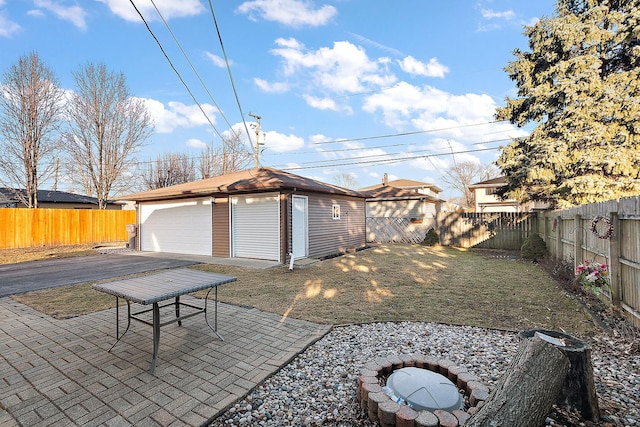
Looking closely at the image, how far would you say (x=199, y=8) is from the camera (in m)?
6.11

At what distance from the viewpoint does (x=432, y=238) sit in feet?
46.8

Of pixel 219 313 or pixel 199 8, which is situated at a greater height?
pixel 199 8

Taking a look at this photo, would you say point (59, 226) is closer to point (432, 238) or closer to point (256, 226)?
point (256, 226)

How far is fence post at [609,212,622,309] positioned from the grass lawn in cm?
48

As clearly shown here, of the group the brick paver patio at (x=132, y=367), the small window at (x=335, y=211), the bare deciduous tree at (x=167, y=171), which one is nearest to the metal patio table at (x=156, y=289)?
the brick paver patio at (x=132, y=367)

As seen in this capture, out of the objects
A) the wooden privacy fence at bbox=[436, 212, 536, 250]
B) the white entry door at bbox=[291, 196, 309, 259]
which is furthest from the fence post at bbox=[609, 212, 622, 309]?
the wooden privacy fence at bbox=[436, 212, 536, 250]

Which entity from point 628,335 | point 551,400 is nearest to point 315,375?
point 551,400

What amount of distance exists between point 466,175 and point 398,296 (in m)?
33.4

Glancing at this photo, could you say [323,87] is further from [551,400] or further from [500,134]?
[551,400]

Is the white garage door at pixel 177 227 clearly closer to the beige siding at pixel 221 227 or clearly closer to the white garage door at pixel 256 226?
the beige siding at pixel 221 227

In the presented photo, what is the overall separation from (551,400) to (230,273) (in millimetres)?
7209

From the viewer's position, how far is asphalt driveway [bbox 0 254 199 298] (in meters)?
6.75

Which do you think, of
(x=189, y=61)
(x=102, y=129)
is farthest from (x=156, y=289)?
(x=102, y=129)

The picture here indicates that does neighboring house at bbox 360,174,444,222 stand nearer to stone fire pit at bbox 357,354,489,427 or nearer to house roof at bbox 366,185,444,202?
house roof at bbox 366,185,444,202
